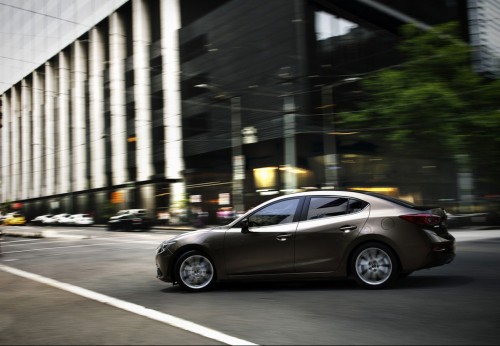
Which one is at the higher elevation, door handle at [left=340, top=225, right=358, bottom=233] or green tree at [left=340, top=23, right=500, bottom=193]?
green tree at [left=340, top=23, right=500, bottom=193]

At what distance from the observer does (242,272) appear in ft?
23.8

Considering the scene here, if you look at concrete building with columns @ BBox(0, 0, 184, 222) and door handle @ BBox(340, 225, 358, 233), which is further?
concrete building with columns @ BBox(0, 0, 184, 222)

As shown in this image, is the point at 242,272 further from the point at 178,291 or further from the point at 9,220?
the point at 9,220

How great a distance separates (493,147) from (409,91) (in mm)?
4116

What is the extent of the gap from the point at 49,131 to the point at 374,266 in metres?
70.4

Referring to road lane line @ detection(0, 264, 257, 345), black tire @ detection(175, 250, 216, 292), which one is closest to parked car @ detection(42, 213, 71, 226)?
road lane line @ detection(0, 264, 257, 345)

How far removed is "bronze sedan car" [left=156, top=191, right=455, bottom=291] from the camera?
686cm

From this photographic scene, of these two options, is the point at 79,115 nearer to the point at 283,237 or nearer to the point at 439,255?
the point at 283,237

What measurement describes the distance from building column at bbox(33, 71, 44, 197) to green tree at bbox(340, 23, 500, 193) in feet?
201

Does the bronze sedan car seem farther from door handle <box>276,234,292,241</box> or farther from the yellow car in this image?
the yellow car

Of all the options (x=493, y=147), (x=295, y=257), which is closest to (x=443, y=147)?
(x=493, y=147)

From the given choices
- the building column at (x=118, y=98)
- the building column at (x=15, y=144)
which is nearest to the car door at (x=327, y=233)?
the building column at (x=118, y=98)

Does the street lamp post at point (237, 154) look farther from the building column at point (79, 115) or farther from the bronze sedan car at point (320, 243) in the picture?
the building column at point (79, 115)

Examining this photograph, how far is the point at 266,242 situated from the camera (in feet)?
23.4
